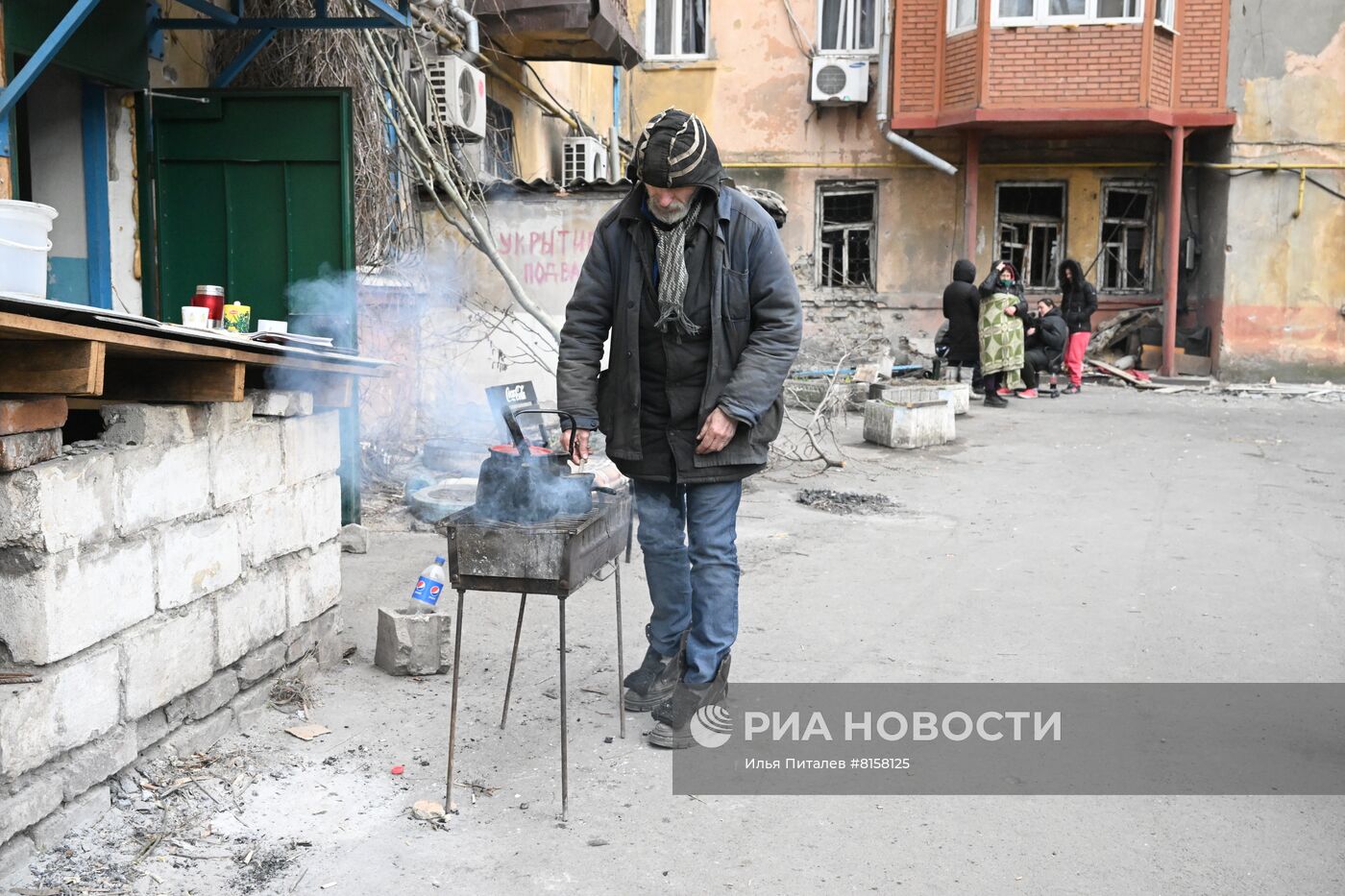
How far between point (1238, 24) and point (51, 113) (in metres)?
17.6

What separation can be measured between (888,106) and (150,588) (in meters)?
17.8

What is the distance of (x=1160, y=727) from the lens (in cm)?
418

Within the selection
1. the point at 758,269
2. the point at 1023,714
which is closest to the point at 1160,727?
the point at 1023,714

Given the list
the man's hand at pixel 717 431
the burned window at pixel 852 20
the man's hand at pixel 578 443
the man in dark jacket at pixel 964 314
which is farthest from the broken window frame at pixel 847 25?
the man's hand at pixel 717 431

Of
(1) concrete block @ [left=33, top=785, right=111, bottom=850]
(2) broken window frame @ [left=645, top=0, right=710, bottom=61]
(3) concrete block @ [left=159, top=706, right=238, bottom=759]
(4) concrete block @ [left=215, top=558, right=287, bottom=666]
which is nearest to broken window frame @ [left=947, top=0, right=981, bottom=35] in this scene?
(2) broken window frame @ [left=645, top=0, right=710, bottom=61]

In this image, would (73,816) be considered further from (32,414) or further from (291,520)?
(291,520)

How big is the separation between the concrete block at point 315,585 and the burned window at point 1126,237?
17408 mm

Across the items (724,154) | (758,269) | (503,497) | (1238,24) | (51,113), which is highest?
(1238,24)

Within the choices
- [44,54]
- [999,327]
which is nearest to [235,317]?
[44,54]

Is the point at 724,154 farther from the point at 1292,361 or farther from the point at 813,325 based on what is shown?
the point at 1292,361

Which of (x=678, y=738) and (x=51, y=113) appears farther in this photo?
(x=51, y=113)

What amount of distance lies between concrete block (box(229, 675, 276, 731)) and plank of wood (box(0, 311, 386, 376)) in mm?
1198

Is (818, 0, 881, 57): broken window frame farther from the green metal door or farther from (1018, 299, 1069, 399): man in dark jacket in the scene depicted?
the green metal door

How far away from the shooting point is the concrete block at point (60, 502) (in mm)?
2986
